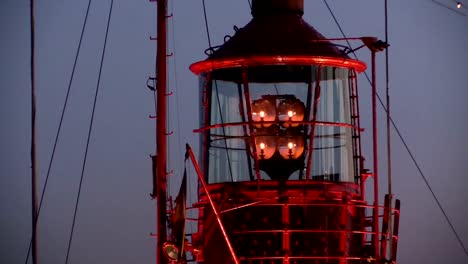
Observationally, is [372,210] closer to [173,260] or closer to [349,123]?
[349,123]

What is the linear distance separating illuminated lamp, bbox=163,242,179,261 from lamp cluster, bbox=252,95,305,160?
53.4 inches

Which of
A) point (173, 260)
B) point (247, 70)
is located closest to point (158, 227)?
point (173, 260)

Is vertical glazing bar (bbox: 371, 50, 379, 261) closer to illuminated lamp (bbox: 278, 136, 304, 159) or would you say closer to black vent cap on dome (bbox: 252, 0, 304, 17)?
illuminated lamp (bbox: 278, 136, 304, 159)

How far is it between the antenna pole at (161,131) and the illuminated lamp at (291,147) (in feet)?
5.60

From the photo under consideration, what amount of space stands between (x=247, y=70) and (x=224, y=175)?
1171 millimetres

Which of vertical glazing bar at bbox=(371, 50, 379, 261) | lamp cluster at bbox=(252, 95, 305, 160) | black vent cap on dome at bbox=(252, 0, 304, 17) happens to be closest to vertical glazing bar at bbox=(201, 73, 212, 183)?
lamp cluster at bbox=(252, 95, 305, 160)

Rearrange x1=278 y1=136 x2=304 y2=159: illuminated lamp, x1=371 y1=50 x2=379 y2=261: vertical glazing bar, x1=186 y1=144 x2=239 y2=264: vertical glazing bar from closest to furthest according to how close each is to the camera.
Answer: x1=186 y1=144 x2=239 y2=264: vertical glazing bar < x1=371 y1=50 x2=379 y2=261: vertical glazing bar < x1=278 y1=136 x2=304 y2=159: illuminated lamp

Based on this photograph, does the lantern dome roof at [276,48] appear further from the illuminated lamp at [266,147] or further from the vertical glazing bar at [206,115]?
the illuminated lamp at [266,147]

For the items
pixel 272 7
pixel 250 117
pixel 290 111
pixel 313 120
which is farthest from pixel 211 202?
pixel 272 7

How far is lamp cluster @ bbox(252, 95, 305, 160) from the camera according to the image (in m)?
13.3

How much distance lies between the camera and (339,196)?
44.2 feet

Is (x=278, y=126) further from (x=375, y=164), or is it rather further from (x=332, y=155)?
(x=375, y=164)

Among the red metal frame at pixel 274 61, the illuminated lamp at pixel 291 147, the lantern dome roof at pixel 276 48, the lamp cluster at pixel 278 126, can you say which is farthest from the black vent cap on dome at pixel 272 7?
the illuminated lamp at pixel 291 147

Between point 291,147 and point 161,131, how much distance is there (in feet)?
6.10
